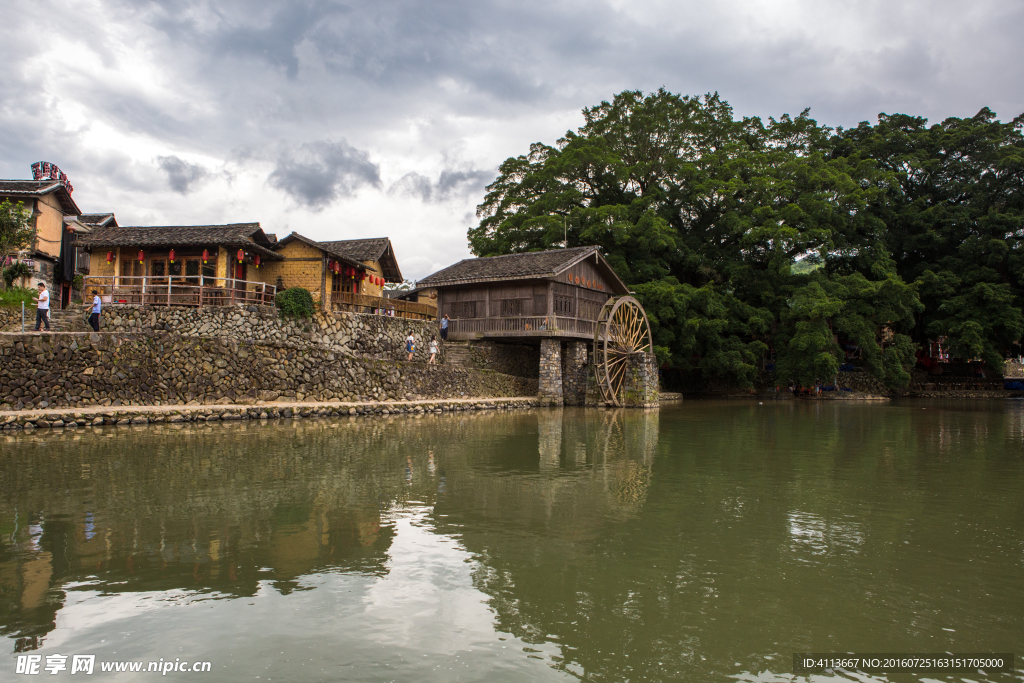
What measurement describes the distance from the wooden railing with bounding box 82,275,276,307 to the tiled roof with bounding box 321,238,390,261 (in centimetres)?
657

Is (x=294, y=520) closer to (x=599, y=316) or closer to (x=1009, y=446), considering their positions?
(x=1009, y=446)

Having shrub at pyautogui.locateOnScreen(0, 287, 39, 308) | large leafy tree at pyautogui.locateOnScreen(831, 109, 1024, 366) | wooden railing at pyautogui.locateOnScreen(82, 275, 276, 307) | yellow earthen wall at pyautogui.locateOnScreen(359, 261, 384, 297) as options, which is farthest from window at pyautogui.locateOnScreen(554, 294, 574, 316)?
large leafy tree at pyautogui.locateOnScreen(831, 109, 1024, 366)

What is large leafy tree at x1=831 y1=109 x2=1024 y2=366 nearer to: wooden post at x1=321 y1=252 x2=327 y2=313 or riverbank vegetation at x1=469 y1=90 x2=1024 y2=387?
riverbank vegetation at x1=469 y1=90 x2=1024 y2=387

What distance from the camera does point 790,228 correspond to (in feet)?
107

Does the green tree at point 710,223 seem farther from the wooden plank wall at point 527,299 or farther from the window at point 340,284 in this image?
the window at point 340,284

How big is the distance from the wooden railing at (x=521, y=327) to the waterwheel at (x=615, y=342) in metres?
0.80

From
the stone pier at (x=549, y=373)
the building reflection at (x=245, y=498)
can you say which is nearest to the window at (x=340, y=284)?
the stone pier at (x=549, y=373)

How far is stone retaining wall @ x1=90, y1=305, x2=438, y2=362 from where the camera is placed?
19.3m

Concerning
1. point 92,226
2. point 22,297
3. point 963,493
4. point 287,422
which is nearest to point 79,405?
point 287,422

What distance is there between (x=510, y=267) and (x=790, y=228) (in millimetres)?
15919

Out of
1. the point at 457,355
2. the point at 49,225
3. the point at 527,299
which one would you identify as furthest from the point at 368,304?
the point at 49,225

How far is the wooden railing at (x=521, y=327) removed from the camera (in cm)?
2467

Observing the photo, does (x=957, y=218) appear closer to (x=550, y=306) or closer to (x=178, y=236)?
(x=550, y=306)

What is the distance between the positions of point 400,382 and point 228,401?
5571mm
